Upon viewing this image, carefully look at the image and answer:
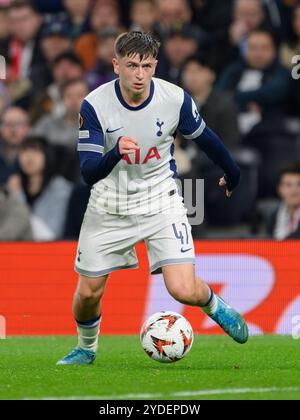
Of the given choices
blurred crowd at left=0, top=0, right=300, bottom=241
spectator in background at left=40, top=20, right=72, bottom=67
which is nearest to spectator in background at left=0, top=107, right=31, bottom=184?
blurred crowd at left=0, top=0, right=300, bottom=241

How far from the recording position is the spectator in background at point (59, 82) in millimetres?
15945

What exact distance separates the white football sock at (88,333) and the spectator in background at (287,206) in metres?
5.12

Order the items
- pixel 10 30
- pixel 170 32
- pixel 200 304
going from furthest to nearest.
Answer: pixel 10 30
pixel 170 32
pixel 200 304

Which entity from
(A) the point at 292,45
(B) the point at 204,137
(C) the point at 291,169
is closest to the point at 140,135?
(B) the point at 204,137

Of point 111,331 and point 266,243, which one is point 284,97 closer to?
point 266,243

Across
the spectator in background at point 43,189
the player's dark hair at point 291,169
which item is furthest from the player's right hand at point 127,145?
the spectator in background at point 43,189

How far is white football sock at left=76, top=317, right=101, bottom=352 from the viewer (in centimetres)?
820

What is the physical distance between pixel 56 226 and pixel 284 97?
11.6 feet

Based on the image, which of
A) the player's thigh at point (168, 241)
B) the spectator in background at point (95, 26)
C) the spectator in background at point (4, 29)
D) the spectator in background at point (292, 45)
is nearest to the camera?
the player's thigh at point (168, 241)

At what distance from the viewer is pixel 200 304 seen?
8.02 meters

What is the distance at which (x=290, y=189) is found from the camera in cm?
1318

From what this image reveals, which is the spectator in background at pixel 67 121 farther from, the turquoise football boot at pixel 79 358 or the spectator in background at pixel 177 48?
the turquoise football boot at pixel 79 358

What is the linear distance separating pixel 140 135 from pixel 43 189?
7.14 metres
